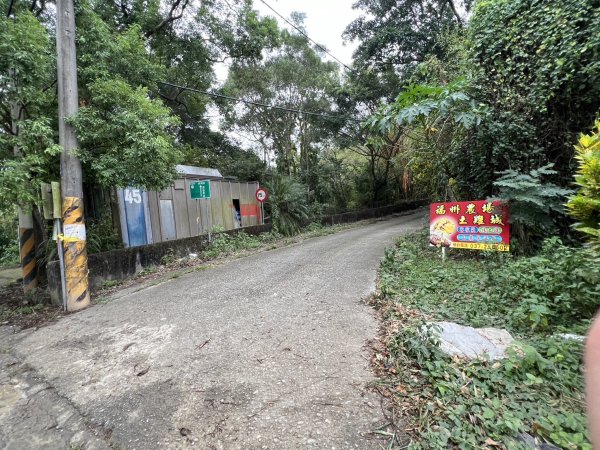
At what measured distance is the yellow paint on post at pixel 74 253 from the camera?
490 centimetres

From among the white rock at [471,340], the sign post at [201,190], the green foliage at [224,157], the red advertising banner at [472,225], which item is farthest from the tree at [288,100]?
the white rock at [471,340]

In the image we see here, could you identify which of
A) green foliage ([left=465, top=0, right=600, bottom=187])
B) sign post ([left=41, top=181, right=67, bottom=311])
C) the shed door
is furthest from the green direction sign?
green foliage ([left=465, top=0, right=600, bottom=187])

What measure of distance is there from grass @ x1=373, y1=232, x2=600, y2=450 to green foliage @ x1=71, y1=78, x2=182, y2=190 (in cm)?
448

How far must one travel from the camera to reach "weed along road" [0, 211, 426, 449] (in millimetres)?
2135

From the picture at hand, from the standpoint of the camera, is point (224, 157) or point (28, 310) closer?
point (28, 310)

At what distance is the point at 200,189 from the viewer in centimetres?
916

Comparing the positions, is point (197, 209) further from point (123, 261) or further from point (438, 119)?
point (438, 119)

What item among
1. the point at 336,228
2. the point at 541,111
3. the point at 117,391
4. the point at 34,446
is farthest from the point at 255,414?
the point at 336,228

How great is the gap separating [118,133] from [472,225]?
21.3 ft

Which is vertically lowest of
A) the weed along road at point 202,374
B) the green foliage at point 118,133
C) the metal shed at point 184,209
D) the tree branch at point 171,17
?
the weed along road at point 202,374

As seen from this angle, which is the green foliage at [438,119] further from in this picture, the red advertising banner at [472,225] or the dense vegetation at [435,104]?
the red advertising banner at [472,225]

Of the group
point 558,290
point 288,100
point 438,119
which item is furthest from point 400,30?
point 558,290

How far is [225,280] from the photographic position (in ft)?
19.4

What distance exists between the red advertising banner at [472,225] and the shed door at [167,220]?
721 centimetres
